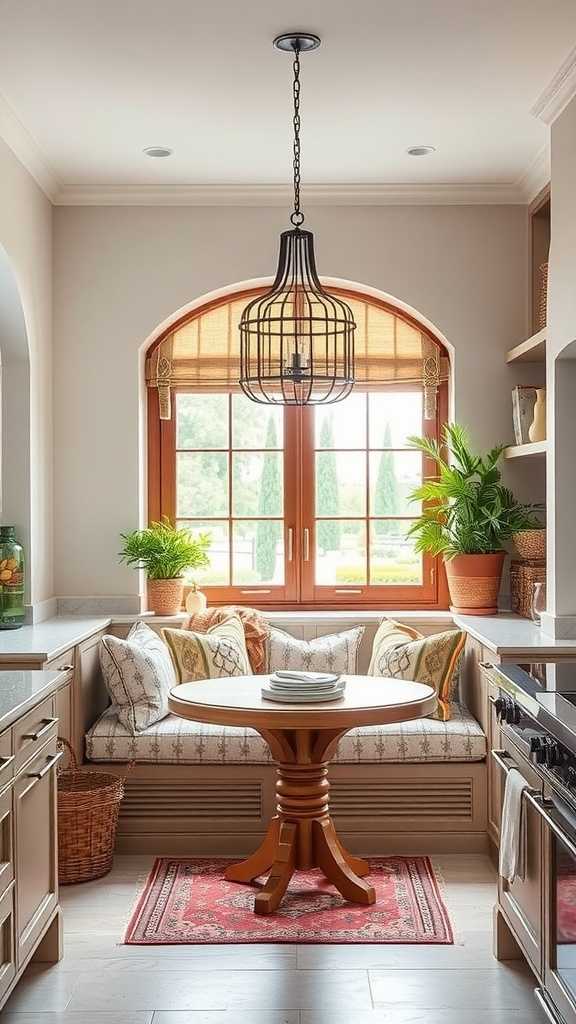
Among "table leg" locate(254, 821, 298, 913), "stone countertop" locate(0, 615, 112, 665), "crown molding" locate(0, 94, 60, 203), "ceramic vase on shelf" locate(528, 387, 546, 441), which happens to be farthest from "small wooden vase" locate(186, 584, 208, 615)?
"crown molding" locate(0, 94, 60, 203)

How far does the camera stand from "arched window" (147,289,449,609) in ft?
19.2

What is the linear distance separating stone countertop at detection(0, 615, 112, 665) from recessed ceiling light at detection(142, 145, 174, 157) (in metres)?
2.11

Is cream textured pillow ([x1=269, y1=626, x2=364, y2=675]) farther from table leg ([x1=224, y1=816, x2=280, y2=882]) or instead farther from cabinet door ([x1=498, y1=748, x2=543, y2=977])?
cabinet door ([x1=498, y1=748, x2=543, y2=977])

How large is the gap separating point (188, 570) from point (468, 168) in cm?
240

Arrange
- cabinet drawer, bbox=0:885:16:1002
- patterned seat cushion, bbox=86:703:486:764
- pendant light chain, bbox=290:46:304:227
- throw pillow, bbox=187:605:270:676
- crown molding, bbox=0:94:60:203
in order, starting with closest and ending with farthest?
cabinet drawer, bbox=0:885:16:1002 → pendant light chain, bbox=290:46:304:227 → crown molding, bbox=0:94:60:203 → patterned seat cushion, bbox=86:703:486:764 → throw pillow, bbox=187:605:270:676

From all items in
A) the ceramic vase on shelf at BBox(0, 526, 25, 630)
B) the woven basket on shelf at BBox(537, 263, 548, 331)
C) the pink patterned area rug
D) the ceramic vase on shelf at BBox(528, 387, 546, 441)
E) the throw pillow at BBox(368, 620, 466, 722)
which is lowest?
the pink patterned area rug

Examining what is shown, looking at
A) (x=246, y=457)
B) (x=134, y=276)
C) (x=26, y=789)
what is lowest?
(x=26, y=789)

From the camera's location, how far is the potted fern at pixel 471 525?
5363mm

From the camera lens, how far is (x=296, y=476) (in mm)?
5875

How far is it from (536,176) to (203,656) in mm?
2668

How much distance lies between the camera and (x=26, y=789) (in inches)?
120

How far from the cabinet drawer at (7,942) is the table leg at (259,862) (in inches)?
56.5

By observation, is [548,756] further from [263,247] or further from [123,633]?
[263,247]

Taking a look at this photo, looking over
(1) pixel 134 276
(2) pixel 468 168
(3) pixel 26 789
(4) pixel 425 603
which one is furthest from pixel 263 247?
(3) pixel 26 789
